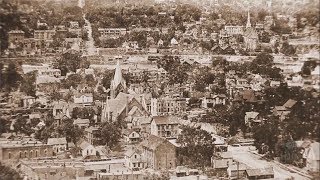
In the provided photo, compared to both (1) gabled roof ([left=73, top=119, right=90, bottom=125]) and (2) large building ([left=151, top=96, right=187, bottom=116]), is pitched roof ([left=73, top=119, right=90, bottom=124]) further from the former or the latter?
(2) large building ([left=151, top=96, right=187, bottom=116])

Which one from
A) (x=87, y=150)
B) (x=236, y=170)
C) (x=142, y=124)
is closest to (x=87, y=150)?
(x=87, y=150)

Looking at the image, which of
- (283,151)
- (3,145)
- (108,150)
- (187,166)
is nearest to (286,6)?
(283,151)

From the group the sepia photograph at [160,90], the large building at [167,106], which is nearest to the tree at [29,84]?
the sepia photograph at [160,90]

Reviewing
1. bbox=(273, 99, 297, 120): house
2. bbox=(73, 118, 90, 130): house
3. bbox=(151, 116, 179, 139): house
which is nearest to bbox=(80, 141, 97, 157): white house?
bbox=(73, 118, 90, 130): house

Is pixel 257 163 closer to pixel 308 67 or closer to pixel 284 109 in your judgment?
pixel 284 109

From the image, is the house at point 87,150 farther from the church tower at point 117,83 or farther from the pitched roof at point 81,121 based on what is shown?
the church tower at point 117,83
